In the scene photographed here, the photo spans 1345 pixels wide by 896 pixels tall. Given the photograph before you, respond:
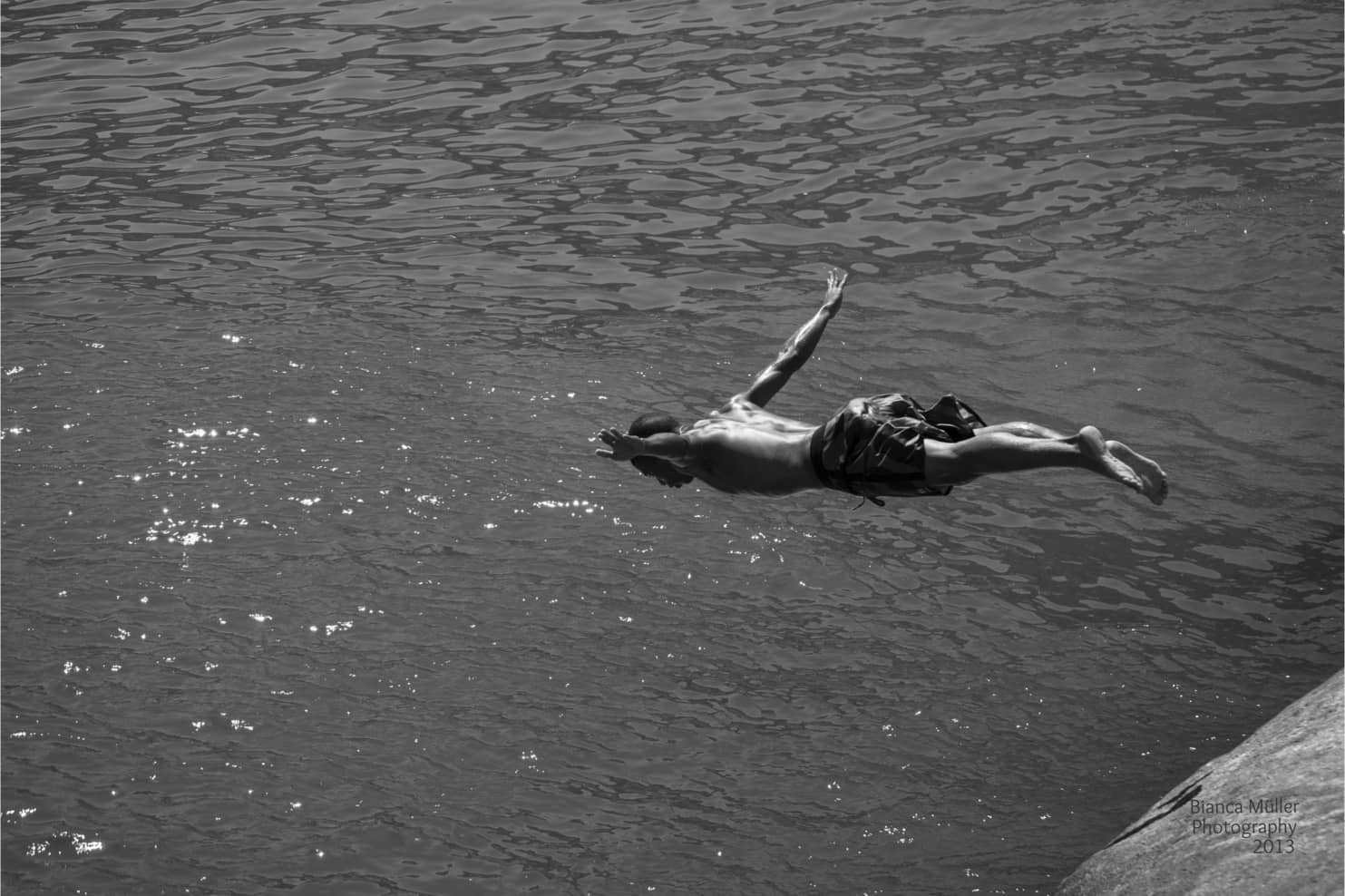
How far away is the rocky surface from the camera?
8.09 meters

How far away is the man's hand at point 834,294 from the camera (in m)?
10.8

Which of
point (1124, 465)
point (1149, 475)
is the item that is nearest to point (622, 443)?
point (1124, 465)

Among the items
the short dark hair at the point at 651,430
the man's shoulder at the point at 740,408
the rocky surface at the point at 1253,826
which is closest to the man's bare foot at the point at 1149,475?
the rocky surface at the point at 1253,826

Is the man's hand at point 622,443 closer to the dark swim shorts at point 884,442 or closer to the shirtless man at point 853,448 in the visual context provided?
the shirtless man at point 853,448

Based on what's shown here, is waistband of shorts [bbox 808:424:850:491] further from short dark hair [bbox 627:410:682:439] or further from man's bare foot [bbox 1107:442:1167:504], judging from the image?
man's bare foot [bbox 1107:442:1167:504]

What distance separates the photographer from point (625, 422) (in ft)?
49.7

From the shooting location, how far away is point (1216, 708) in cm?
1159

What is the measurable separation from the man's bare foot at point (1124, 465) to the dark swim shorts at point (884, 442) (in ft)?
4.28

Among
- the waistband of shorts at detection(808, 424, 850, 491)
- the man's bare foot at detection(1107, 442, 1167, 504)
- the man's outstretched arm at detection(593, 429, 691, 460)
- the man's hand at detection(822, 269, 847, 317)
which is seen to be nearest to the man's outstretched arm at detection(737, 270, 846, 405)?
the man's hand at detection(822, 269, 847, 317)

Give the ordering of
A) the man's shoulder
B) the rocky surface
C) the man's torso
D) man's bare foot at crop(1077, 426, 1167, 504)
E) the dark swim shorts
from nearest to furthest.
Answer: man's bare foot at crop(1077, 426, 1167, 504)
the rocky surface
the dark swim shorts
the man's torso
the man's shoulder

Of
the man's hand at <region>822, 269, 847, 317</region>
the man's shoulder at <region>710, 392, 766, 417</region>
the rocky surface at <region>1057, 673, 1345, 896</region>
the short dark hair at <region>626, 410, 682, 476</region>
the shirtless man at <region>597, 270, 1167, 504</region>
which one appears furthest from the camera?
the man's hand at <region>822, 269, 847, 317</region>

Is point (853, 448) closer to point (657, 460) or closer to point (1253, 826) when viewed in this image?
point (657, 460)

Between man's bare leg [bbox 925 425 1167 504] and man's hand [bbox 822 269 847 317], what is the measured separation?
194 cm

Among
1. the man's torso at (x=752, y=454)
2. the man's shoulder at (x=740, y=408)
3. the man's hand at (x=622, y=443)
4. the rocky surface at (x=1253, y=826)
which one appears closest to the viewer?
the rocky surface at (x=1253, y=826)
